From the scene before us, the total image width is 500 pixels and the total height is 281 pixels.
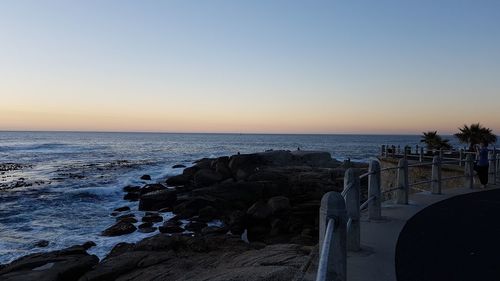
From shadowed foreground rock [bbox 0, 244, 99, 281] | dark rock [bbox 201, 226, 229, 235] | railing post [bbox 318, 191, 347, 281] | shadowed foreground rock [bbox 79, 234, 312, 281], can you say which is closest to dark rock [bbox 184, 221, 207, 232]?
dark rock [bbox 201, 226, 229, 235]

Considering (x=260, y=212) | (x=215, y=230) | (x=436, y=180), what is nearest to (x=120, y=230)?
(x=215, y=230)

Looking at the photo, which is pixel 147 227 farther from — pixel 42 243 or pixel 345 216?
pixel 345 216

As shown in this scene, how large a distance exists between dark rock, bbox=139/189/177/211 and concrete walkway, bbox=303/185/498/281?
18230 millimetres

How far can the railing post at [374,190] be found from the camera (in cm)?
716

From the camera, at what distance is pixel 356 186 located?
5.62 m

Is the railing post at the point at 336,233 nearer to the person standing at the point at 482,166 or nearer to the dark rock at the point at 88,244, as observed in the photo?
the person standing at the point at 482,166

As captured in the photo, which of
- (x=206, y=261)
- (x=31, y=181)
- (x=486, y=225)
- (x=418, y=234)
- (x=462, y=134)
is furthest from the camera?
(x=31, y=181)

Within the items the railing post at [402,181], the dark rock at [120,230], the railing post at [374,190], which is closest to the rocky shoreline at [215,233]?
the dark rock at [120,230]

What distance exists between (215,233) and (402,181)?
33.7 ft

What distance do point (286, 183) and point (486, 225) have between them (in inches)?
943

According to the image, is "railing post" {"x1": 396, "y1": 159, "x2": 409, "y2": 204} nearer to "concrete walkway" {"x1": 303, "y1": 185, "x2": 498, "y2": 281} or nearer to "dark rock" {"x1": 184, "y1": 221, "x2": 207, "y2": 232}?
"concrete walkway" {"x1": 303, "y1": 185, "x2": 498, "y2": 281}

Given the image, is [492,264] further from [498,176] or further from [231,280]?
[498,176]

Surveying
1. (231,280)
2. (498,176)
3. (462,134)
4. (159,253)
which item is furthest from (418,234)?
(462,134)

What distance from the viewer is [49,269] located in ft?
33.8
